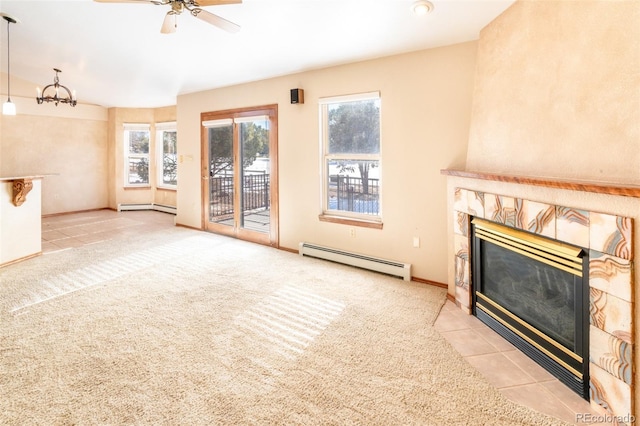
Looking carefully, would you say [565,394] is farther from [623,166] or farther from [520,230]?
[623,166]

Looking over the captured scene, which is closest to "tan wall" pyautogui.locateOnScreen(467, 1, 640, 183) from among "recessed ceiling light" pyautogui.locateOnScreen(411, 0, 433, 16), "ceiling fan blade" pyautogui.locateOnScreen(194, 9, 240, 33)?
"recessed ceiling light" pyautogui.locateOnScreen(411, 0, 433, 16)

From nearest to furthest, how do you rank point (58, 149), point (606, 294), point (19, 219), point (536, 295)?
point (606, 294) < point (536, 295) < point (19, 219) < point (58, 149)

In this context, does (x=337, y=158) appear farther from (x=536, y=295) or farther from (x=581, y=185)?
(x=581, y=185)

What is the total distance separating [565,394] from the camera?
187cm

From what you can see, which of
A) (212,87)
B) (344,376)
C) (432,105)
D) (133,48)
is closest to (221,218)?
(212,87)

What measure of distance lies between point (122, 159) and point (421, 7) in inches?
302

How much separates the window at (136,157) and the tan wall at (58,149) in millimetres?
527

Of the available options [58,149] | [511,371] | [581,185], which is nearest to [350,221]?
[511,371]

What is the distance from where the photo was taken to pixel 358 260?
159 inches

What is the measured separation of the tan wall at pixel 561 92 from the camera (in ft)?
5.49

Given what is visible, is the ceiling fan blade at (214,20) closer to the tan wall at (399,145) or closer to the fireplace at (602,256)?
the tan wall at (399,145)

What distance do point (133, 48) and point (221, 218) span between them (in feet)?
9.21

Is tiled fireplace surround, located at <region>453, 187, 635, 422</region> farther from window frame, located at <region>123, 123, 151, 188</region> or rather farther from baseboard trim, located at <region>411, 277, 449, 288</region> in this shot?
window frame, located at <region>123, 123, 151, 188</region>

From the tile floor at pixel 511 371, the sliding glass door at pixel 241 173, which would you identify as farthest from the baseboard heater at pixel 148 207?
the tile floor at pixel 511 371
